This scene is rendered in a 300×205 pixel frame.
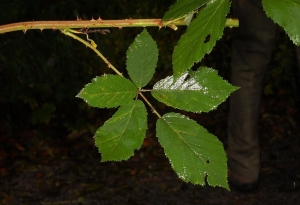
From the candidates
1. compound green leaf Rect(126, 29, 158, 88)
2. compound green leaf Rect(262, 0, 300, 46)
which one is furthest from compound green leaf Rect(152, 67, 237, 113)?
compound green leaf Rect(262, 0, 300, 46)

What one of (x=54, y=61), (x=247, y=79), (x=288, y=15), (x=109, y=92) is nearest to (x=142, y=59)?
(x=109, y=92)

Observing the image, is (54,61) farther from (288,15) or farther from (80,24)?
(288,15)

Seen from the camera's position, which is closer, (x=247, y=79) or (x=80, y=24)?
(x=80, y=24)

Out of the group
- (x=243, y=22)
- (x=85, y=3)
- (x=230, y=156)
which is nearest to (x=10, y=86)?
(x=85, y=3)

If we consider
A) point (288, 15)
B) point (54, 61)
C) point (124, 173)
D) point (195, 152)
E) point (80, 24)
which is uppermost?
point (54, 61)

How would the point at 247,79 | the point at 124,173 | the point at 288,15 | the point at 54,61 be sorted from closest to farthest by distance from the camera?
the point at 288,15, the point at 247,79, the point at 124,173, the point at 54,61

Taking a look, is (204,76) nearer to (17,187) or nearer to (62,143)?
(17,187)
